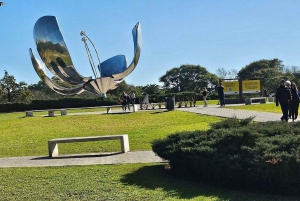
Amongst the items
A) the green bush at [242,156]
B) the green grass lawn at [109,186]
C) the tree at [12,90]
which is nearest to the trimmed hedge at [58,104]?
the tree at [12,90]

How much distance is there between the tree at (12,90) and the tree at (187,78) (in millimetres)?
26921

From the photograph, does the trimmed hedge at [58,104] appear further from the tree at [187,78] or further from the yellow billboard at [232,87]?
the tree at [187,78]

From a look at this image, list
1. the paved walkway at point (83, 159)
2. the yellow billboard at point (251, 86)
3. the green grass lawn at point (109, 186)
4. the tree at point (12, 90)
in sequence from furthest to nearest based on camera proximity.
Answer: the tree at point (12, 90), the yellow billboard at point (251, 86), the paved walkway at point (83, 159), the green grass lawn at point (109, 186)

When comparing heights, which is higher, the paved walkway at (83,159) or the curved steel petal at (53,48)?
the curved steel petal at (53,48)

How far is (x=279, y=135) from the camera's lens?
519 cm

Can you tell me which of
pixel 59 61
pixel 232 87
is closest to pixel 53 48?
pixel 59 61

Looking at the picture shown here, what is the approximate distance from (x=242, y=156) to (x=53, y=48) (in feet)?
118

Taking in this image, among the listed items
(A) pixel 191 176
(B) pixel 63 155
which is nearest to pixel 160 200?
(A) pixel 191 176

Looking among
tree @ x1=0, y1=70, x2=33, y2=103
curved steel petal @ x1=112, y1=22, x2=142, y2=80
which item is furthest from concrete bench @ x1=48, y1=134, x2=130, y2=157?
tree @ x1=0, y1=70, x2=33, y2=103

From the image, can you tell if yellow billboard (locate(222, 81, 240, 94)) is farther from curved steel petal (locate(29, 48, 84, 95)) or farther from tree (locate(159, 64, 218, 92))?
tree (locate(159, 64, 218, 92))

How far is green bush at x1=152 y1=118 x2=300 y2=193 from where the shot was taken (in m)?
4.26

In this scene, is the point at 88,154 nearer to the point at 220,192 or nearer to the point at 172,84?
the point at 220,192

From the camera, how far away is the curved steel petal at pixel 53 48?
37875mm

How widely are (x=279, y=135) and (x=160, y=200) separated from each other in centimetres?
207
